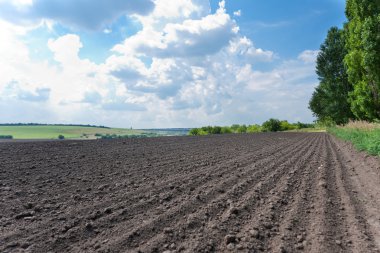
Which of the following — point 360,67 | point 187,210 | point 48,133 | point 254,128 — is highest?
point 360,67

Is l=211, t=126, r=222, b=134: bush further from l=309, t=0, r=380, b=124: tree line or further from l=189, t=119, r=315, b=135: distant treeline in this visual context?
l=309, t=0, r=380, b=124: tree line

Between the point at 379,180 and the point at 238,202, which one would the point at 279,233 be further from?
the point at 379,180

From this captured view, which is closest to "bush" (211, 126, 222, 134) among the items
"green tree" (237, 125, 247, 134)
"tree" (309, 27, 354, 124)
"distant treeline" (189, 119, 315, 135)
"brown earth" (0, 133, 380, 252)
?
"distant treeline" (189, 119, 315, 135)

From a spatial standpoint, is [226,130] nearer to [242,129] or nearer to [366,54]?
[242,129]

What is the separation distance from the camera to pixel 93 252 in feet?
13.2

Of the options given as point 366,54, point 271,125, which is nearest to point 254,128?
point 271,125

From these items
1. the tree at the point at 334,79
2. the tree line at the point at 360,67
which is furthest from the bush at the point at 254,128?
the tree line at the point at 360,67

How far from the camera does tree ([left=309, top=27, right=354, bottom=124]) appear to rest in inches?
1790

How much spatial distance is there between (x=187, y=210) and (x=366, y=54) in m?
23.8

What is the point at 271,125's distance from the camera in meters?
80.3

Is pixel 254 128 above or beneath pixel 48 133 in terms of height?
above

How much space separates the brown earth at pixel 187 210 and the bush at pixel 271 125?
71.1 metres

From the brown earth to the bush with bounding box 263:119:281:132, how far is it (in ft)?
233

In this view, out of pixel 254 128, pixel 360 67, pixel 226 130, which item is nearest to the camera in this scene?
pixel 360 67
